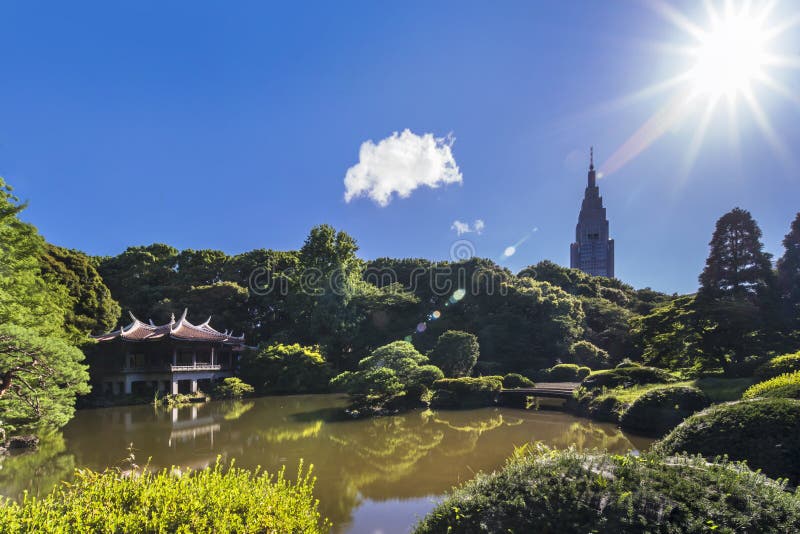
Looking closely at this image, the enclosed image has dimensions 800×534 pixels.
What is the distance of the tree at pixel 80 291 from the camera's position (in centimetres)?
1927

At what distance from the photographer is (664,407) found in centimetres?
1205

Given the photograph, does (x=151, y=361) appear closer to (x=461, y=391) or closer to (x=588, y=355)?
(x=461, y=391)

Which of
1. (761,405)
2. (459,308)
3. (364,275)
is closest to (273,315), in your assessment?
(364,275)

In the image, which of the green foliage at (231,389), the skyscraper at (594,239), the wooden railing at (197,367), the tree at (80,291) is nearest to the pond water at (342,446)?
the wooden railing at (197,367)

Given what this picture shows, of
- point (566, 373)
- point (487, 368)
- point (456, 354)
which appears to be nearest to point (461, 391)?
point (456, 354)

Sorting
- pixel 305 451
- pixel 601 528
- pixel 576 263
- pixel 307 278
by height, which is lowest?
pixel 305 451

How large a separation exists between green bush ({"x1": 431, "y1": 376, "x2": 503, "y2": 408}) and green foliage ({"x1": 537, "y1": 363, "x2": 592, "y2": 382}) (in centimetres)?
575

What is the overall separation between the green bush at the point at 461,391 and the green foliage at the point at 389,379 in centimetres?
55

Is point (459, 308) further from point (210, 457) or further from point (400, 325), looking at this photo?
point (210, 457)

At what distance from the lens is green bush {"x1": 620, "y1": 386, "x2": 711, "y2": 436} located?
464 inches

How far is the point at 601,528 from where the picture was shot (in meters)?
2.91

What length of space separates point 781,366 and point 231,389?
964 inches

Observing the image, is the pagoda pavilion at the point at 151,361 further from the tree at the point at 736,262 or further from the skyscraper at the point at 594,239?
the skyscraper at the point at 594,239

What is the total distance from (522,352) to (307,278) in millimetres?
16522
